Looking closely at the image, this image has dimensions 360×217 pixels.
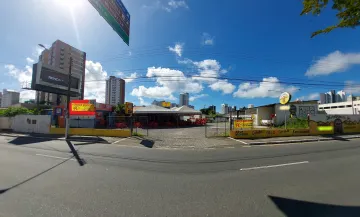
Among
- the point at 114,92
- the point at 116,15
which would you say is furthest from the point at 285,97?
the point at 114,92

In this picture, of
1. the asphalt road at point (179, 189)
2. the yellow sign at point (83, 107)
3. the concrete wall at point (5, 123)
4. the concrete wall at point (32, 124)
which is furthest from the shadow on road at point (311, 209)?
the concrete wall at point (5, 123)

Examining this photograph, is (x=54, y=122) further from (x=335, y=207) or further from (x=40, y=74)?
(x=335, y=207)

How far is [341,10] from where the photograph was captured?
4.18m

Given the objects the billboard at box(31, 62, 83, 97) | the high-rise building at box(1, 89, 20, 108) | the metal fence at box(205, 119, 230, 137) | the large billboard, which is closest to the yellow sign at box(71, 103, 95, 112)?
the billboard at box(31, 62, 83, 97)

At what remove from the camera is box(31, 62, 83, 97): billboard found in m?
24.9

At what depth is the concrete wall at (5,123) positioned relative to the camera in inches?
812

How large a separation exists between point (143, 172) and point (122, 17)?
7.25 meters

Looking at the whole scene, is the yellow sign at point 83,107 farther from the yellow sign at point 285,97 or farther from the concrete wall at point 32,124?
the yellow sign at point 285,97

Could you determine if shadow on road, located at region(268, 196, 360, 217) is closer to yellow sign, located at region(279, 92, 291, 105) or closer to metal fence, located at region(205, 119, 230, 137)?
metal fence, located at region(205, 119, 230, 137)

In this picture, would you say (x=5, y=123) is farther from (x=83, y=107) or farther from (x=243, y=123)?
(x=243, y=123)

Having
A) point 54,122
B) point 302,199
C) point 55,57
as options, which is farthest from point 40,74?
point 55,57

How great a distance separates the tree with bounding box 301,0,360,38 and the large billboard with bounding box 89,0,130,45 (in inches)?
268

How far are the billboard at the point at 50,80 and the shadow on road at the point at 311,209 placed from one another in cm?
3243

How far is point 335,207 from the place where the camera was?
3.22 metres
